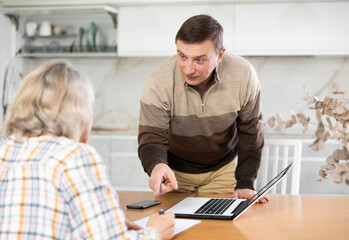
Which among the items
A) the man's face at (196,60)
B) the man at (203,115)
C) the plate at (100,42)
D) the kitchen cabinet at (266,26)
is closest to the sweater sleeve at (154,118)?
the man at (203,115)

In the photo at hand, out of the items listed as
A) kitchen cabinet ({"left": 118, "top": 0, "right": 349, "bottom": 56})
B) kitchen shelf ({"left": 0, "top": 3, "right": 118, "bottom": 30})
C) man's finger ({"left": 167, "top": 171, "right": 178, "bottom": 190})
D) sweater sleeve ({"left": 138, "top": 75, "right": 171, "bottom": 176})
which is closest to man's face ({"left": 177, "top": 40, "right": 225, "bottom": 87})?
sweater sleeve ({"left": 138, "top": 75, "right": 171, "bottom": 176})

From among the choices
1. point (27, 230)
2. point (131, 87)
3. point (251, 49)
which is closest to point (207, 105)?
point (27, 230)

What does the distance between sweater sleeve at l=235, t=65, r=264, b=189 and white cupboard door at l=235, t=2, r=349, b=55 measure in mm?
1862

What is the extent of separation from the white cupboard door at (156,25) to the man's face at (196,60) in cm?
205

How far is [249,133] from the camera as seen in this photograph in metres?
2.18

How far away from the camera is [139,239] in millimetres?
1107

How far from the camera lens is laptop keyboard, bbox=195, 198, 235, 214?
1570 millimetres

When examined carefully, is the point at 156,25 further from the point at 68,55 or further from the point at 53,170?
the point at 53,170

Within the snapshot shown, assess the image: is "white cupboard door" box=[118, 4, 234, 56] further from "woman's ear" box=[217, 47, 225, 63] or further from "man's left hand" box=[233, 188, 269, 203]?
"man's left hand" box=[233, 188, 269, 203]

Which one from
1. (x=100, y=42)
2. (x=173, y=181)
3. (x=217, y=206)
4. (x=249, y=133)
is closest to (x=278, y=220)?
(x=217, y=206)

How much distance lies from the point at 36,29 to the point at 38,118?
370 cm

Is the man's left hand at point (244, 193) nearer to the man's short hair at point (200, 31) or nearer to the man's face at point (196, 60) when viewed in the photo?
the man's face at point (196, 60)

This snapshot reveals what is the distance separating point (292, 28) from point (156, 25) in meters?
1.15

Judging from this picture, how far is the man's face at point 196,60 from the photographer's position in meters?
1.89
